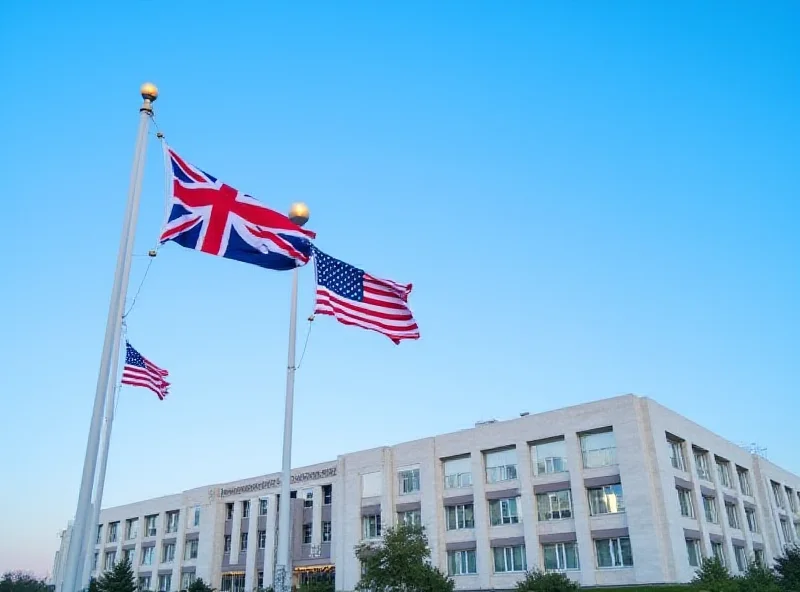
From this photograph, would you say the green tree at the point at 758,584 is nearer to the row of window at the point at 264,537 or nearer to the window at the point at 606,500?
the window at the point at 606,500

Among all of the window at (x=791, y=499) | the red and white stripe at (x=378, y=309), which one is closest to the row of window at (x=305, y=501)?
the window at (x=791, y=499)

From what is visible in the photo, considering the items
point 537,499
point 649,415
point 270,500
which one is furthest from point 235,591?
point 649,415

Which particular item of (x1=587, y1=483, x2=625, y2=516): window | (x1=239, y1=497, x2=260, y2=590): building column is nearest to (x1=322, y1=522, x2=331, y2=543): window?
(x1=239, y1=497, x2=260, y2=590): building column

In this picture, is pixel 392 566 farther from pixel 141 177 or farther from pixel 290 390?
pixel 141 177

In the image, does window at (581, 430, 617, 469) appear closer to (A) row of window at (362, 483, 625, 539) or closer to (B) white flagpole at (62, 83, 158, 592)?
(A) row of window at (362, 483, 625, 539)

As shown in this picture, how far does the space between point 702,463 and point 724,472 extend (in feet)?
18.3

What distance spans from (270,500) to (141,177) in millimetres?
58685

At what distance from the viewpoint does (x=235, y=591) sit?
72.9 meters

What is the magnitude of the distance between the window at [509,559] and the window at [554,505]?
3.09 meters

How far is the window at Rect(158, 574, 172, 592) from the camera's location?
80400mm

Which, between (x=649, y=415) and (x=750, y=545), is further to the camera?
(x=750, y=545)

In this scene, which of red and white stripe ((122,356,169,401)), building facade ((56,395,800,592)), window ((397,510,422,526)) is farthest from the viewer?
window ((397,510,422,526))

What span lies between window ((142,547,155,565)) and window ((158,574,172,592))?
345 cm

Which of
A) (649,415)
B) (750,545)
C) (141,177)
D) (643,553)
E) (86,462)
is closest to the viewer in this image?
(86,462)
